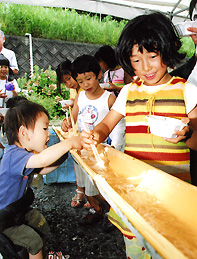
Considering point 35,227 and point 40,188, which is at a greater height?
point 35,227

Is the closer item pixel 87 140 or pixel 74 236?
pixel 87 140

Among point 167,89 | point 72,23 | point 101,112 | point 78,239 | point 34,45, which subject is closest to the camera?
point 167,89

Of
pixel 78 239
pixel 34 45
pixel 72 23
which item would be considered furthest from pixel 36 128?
pixel 72 23

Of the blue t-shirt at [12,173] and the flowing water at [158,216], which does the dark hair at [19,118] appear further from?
the flowing water at [158,216]

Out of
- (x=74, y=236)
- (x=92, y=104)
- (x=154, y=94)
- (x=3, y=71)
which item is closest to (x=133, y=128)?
(x=154, y=94)

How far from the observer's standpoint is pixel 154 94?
1.37 meters

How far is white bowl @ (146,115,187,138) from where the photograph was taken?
3.39 feet

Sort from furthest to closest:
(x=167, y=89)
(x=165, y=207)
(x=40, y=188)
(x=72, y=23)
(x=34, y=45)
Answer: (x=72, y=23), (x=34, y=45), (x=40, y=188), (x=167, y=89), (x=165, y=207)

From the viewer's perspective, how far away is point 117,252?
6.72 feet

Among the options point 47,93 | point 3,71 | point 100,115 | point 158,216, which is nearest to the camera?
point 158,216

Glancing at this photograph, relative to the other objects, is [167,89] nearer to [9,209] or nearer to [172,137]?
[172,137]

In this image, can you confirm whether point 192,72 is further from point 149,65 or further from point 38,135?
point 38,135

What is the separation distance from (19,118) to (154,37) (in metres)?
1.07

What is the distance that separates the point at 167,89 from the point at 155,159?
1.53ft
